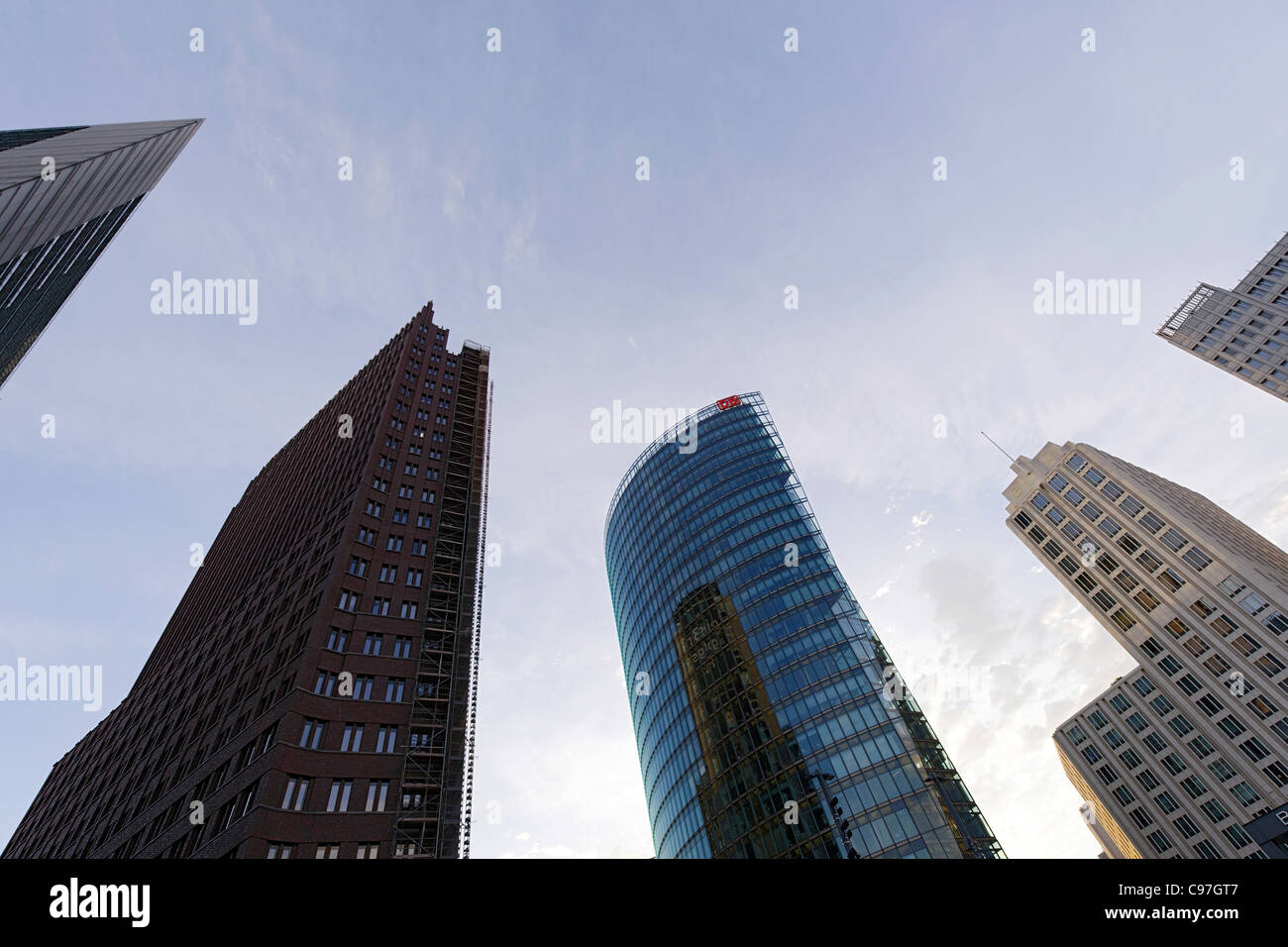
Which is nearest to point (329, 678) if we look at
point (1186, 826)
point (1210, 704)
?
point (1210, 704)

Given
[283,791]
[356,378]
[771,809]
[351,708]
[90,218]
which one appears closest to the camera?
[283,791]

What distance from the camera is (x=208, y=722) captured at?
160 feet

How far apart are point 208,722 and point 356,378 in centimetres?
5552

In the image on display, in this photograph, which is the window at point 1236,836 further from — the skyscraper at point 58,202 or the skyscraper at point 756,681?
the skyscraper at point 58,202

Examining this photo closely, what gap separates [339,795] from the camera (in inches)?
1483

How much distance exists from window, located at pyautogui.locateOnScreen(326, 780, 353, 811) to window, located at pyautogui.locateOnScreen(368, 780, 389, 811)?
117 cm

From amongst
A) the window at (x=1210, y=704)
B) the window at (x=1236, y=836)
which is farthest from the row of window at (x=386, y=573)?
the window at (x=1236, y=836)

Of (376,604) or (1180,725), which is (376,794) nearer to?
(376,604)

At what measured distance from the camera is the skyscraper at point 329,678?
1484 inches

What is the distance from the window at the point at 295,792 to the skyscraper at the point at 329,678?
0.10 meters

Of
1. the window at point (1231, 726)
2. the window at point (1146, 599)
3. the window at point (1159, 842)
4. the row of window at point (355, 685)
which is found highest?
the window at point (1146, 599)

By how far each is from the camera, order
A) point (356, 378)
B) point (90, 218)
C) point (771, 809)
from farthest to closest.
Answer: point (356, 378) → point (771, 809) → point (90, 218)

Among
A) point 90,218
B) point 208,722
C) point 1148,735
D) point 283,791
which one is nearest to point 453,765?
point 283,791
